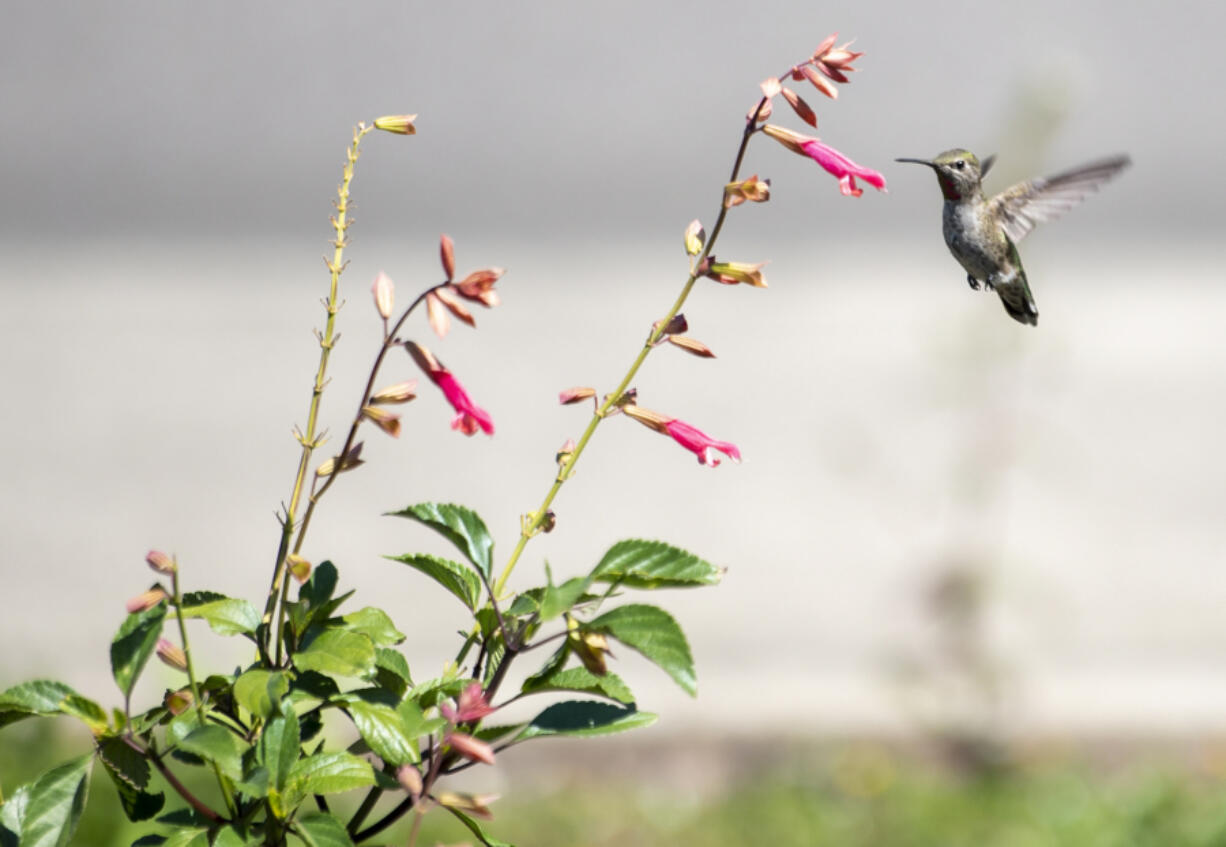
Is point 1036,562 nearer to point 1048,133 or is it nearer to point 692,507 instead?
point 692,507

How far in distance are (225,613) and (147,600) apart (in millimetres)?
44

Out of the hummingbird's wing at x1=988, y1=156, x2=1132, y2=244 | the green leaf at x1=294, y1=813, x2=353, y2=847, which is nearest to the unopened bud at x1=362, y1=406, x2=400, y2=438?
the green leaf at x1=294, y1=813, x2=353, y2=847

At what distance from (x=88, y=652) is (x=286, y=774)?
12.2 feet

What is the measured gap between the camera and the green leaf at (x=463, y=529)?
0.86 meters

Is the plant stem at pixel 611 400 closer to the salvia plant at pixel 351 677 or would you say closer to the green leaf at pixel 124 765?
the salvia plant at pixel 351 677

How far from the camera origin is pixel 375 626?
83cm

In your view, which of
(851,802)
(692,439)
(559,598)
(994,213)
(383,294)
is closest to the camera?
(559,598)

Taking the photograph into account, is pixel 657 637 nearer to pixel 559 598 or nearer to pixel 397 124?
pixel 559 598

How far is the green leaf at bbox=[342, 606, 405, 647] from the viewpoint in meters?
0.82

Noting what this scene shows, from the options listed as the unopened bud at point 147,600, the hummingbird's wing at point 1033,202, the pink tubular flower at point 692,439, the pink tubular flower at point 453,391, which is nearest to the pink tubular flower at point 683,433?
the pink tubular flower at point 692,439

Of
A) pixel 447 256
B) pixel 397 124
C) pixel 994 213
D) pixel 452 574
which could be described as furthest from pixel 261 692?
pixel 994 213

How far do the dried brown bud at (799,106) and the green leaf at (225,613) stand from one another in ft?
1.51

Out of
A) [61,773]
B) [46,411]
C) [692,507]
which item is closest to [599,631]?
[61,773]

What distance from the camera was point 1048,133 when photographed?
9.74 feet
